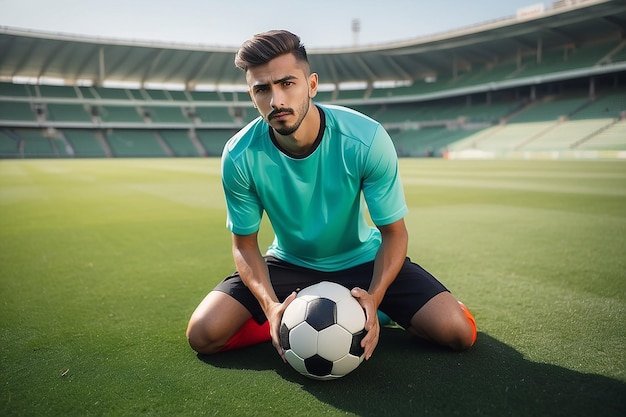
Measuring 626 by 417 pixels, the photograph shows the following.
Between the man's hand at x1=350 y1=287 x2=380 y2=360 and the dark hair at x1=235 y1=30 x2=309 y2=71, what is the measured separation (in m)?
1.36

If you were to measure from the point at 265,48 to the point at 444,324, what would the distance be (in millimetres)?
1873

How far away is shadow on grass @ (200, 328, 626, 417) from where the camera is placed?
2078 mm

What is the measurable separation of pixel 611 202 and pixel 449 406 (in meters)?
8.87

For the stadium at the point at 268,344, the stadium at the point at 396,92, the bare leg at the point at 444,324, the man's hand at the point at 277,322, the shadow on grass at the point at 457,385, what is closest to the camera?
the shadow on grass at the point at 457,385

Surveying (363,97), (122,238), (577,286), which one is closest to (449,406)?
(577,286)

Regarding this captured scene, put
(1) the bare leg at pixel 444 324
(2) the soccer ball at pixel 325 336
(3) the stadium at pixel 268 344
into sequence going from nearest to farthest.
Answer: (3) the stadium at pixel 268 344 < (2) the soccer ball at pixel 325 336 < (1) the bare leg at pixel 444 324

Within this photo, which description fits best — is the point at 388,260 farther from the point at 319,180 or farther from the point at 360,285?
the point at 319,180

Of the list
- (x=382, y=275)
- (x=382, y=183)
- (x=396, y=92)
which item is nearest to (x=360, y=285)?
(x=382, y=275)

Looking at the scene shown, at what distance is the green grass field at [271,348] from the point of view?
7.11 feet

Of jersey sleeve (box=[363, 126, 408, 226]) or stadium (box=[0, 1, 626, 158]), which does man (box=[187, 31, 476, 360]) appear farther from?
stadium (box=[0, 1, 626, 158])

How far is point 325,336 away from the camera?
230cm

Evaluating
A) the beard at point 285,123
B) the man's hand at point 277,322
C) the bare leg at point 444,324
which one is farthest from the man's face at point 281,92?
the bare leg at point 444,324

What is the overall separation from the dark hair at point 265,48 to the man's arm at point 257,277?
107 centimetres

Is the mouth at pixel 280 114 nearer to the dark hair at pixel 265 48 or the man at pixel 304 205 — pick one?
the man at pixel 304 205
